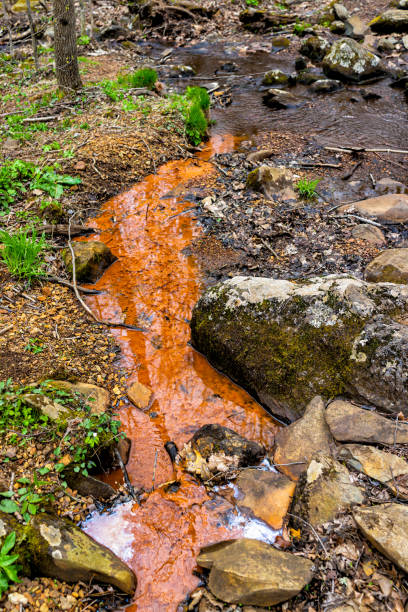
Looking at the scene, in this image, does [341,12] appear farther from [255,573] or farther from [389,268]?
[255,573]

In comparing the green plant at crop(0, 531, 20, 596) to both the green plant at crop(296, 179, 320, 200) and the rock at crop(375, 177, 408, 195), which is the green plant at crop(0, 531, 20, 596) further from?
the rock at crop(375, 177, 408, 195)

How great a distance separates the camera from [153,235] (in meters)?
6.08

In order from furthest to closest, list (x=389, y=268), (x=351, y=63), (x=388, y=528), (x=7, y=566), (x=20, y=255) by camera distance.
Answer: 1. (x=351, y=63)
2. (x=389, y=268)
3. (x=20, y=255)
4. (x=388, y=528)
5. (x=7, y=566)

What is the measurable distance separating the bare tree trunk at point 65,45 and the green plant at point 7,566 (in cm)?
922

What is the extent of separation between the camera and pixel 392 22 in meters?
13.3

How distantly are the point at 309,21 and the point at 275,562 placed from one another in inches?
715

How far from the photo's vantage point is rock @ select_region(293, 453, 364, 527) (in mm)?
2799

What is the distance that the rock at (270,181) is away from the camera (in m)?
6.82

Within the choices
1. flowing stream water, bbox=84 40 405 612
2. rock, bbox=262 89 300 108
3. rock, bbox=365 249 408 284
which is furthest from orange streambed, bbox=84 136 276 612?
rock, bbox=262 89 300 108

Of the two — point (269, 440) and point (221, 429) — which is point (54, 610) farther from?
point (269, 440)

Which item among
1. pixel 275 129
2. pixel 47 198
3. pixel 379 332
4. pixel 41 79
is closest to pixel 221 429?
pixel 379 332

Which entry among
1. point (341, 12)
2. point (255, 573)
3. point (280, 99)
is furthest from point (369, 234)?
point (341, 12)

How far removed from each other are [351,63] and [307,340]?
1085 cm

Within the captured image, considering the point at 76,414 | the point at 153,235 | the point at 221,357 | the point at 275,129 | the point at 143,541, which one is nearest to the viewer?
the point at 143,541
